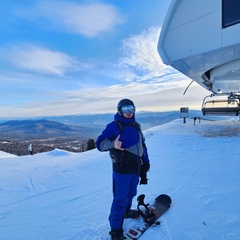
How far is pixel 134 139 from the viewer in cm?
262

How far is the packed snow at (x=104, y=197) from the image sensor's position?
2.79 metres

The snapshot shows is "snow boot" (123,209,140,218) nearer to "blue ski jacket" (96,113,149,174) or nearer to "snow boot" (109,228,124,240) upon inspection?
"snow boot" (109,228,124,240)

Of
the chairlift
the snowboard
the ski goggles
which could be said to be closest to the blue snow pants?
the snowboard

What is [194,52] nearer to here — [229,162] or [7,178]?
[229,162]

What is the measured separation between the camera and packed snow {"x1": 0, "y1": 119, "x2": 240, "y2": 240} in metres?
2.79

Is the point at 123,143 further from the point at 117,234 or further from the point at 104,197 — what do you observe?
the point at 104,197

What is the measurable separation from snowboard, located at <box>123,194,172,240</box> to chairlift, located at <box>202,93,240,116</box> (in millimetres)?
8236

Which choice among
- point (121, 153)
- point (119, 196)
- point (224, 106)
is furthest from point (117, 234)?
point (224, 106)

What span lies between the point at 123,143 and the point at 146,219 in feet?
4.30

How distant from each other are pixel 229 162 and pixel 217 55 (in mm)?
4223

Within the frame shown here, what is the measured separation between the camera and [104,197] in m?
4.03

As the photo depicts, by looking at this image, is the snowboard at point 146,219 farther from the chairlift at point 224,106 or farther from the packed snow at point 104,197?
the chairlift at point 224,106

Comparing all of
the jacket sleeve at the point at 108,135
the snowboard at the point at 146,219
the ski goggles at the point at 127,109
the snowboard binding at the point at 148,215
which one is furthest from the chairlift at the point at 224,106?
the jacket sleeve at the point at 108,135

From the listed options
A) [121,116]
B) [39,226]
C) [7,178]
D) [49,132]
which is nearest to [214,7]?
[121,116]
